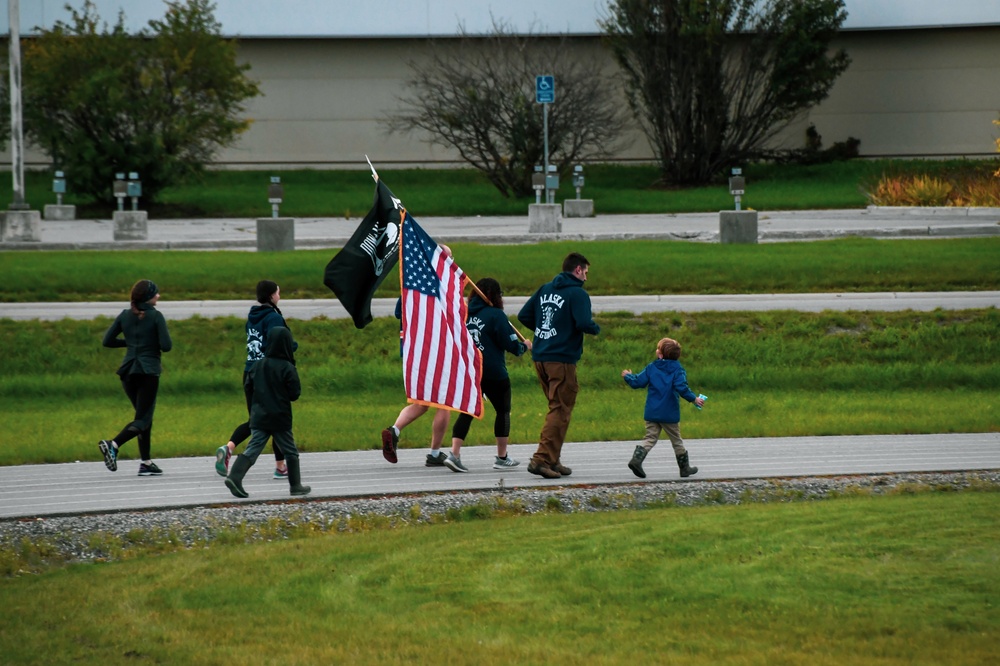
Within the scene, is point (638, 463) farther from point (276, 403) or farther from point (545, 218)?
point (545, 218)

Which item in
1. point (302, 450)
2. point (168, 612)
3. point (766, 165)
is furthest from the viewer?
point (766, 165)

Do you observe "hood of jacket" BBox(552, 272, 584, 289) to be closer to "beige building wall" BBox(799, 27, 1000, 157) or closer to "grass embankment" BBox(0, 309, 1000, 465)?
"grass embankment" BBox(0, 309, 1000, 465)

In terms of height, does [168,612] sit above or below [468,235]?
below

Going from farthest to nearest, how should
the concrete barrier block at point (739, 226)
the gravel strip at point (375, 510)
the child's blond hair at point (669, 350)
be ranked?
the concrete barrier block at point (739, 226) → the child's blond hair at point (669, 350) → the gravel strip at point (375, 510)

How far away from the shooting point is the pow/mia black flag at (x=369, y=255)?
448 inches

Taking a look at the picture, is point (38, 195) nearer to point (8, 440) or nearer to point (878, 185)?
point (878, 185)

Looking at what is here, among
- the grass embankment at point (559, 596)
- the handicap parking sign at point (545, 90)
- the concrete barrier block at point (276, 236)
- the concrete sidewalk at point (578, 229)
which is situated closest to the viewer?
the grass embankment at point (559, 596)

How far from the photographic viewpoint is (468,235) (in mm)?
27578

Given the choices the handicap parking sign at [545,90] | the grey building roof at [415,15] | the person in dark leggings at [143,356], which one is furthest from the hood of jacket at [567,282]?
the grey building roof at [415,15]

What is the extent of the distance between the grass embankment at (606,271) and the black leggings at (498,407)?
9.16 metres

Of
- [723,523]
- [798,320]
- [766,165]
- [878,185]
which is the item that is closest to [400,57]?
[766,165]

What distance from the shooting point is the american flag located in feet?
37.2

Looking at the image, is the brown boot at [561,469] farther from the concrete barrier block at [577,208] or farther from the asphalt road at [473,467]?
the concrete barrier block at [577,208]

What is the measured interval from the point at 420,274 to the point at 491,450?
2169 mm
